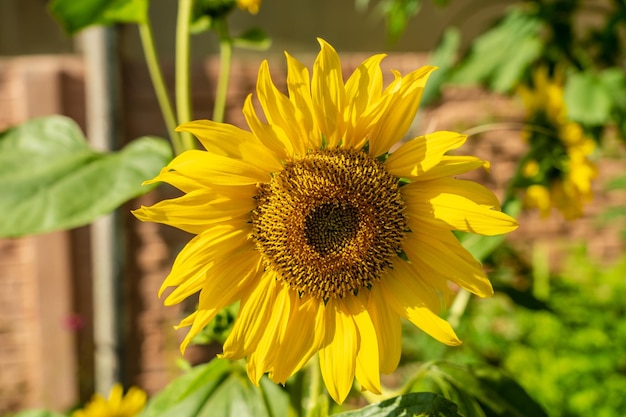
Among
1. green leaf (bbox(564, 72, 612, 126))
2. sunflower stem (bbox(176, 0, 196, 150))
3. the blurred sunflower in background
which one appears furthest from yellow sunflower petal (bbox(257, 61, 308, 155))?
green leaf (bbox(564, 72, 612, 126))

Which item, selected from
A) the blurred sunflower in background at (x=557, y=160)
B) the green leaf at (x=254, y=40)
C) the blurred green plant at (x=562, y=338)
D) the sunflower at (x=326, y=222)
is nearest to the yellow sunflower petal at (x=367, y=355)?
the sunflower at (x=326, y=222)

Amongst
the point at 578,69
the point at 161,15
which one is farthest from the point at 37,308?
the point at 578,69

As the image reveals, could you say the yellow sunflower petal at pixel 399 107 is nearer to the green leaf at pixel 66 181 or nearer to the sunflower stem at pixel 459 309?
the green leaf at pixel 66 181

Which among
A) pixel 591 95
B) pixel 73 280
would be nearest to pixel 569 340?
pixel 591 95

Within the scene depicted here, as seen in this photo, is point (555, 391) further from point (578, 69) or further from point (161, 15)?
point (161, 15)

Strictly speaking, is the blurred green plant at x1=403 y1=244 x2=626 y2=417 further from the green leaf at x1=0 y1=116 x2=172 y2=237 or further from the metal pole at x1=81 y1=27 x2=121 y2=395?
the green leaf at x1=0 y1=116 x2=172 y2=237

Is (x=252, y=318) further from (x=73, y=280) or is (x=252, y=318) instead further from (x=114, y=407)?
(x=73, y=280)
